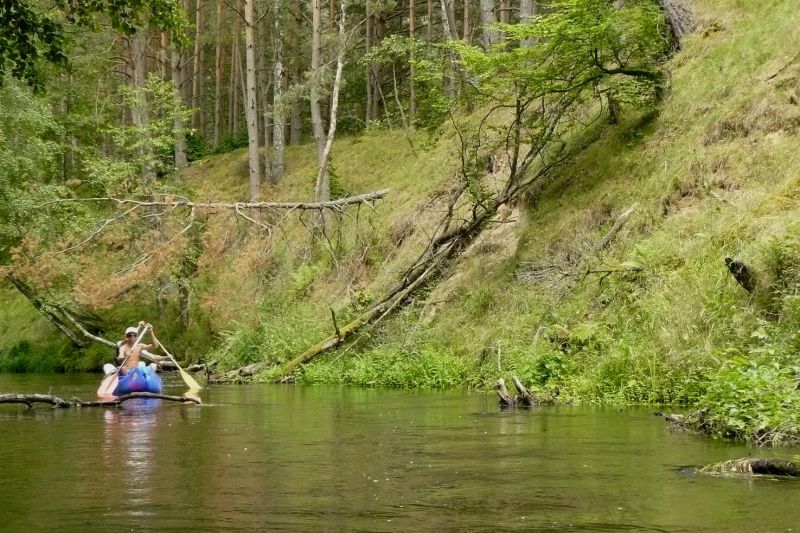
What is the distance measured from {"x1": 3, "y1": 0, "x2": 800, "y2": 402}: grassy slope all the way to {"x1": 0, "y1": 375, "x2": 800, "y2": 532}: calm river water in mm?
1576

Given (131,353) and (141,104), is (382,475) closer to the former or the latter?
(131,353)

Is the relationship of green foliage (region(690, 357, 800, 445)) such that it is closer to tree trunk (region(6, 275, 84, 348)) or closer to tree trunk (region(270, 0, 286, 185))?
tree trunk (region(6, 275, 84, 348))

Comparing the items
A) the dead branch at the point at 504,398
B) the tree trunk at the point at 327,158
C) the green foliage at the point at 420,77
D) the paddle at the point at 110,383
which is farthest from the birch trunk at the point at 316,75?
the dead branch at the point at 504,398

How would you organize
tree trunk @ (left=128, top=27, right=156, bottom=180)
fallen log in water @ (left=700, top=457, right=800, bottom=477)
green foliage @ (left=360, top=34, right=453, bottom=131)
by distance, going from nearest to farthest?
fallen log in water @ (left=700, top=457, right=800, bottom=477) → green foliage @ (left=360, top=34, right=453, bottom=131) → tree trunk @ (left=128, top=27, right=156, bottom=180)

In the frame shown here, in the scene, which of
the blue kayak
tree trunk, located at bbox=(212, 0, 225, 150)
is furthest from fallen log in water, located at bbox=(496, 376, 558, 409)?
tree trunk, located at bbox=(212, 0, 225, 150)

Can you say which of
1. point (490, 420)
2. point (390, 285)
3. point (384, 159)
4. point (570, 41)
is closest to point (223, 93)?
point (384, 159)

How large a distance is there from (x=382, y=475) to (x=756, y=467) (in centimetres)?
274

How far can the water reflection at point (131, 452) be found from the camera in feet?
21.2

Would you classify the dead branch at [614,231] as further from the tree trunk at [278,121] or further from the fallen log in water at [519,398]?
the tree trunk at [278,121]

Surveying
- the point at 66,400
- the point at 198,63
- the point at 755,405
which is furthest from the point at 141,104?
the point at 755,405

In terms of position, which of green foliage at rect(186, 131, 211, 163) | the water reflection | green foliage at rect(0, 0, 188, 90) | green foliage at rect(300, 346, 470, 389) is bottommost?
the water reflection

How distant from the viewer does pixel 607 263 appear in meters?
16.1

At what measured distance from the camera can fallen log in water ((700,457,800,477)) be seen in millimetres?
6617

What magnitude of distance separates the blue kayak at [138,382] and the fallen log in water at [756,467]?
41.5 ft
